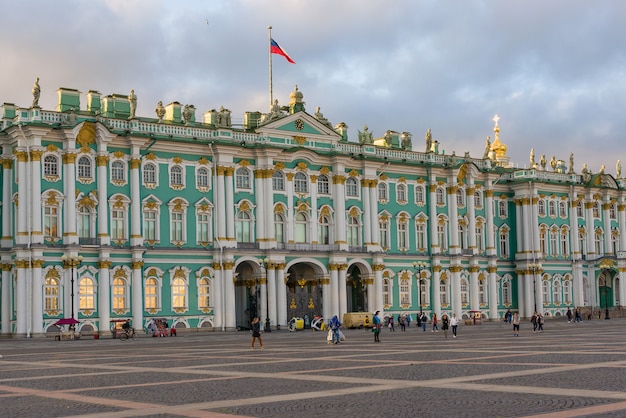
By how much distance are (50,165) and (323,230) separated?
2318 cm

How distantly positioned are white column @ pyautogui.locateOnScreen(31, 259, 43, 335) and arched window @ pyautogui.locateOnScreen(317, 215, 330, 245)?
23.2 meters

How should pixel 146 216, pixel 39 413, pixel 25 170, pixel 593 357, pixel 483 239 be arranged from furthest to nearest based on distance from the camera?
pixel 483 239
pixel 146 216
pixel 25 170
pixel 593 357
pixel 39 413

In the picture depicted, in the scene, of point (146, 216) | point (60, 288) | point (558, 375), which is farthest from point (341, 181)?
point (558, 375)

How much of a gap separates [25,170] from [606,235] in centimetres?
6216

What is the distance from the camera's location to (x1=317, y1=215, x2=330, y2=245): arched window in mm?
76938

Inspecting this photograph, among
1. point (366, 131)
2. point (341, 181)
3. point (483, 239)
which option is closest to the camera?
point (341, 181)

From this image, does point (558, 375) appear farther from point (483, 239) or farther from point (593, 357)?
point (483, 239)

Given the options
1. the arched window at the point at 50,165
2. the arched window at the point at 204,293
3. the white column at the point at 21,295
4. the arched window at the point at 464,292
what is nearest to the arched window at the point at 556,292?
the arched window at the point at 464,292

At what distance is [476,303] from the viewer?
8669 cm

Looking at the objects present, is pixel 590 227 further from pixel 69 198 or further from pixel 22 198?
pixel 22 198

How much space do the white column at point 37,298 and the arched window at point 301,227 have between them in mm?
21147

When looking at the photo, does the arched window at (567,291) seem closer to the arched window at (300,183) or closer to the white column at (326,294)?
the white column at (326,294)

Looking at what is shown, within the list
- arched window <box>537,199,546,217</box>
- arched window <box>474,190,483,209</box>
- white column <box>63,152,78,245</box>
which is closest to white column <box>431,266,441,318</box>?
arched window <box>474,190,483,209</box>

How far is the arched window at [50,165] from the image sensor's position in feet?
211
